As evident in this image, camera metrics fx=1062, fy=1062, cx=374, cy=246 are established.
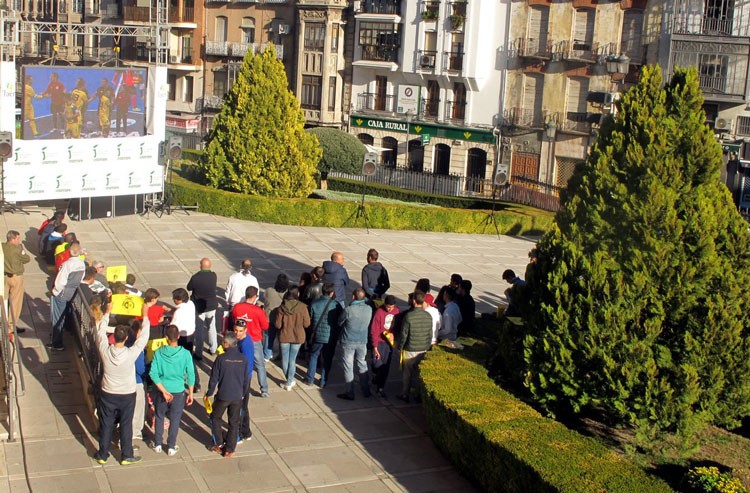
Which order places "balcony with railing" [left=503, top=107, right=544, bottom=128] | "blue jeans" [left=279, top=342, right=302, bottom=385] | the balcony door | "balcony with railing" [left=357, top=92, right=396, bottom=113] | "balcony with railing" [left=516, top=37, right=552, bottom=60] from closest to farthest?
"blue jeans" [left=279, top=342, right=302, bottom=385] → "balcony with railing" [left=516, top=37, right=552, bottom=60] → "balcony with railing" [left=503, top=107, right=544, bottom=128] → "balcony with railing" [left=357, top=92, right=396, bottom=113] → the balcony door

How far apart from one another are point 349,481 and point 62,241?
33.2ft

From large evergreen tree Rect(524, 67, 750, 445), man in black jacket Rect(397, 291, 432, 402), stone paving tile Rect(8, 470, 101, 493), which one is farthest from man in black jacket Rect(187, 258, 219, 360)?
large evergreen tree Rect(524, 67, 750, 445)

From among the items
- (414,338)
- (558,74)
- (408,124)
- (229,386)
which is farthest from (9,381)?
(408,124)

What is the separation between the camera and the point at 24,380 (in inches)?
550

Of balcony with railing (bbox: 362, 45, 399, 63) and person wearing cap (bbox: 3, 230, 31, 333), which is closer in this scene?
person wearing cap (bbox: 3, 230, 31, 333)

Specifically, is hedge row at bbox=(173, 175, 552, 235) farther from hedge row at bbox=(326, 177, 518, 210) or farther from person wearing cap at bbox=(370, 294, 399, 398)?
person wearing cap at bbox=(370, 294, 399, 398)

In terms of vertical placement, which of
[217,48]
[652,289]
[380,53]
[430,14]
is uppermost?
[430,14]

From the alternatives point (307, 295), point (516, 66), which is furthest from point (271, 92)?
point (516, 66)

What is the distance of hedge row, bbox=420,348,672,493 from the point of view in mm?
10219

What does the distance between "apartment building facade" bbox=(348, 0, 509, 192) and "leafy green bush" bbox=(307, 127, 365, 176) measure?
8095mm

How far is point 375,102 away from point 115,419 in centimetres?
4242

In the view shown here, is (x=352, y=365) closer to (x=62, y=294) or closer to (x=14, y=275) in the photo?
(x=62, y=294)

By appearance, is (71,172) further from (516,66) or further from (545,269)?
(516,66)

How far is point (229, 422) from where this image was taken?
11805 millimetres
